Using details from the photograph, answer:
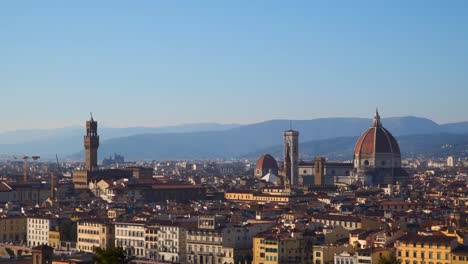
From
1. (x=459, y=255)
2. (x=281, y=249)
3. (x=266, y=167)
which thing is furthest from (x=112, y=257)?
(x=266, y=167)

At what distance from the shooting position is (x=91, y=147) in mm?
143125

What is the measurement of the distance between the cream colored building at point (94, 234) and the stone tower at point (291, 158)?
238ft

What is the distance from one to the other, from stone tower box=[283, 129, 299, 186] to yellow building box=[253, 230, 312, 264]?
84418 millimetres

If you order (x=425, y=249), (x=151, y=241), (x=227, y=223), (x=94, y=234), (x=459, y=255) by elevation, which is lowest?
(x=151, y=241)

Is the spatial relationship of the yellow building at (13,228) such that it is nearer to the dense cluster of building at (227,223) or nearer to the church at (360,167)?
the dense cluster of building at (227,223)

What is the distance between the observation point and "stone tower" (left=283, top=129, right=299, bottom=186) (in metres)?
155

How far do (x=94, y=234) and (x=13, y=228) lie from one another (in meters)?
11.2

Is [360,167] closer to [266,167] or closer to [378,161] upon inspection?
[378,161]

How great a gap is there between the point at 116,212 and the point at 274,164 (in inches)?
3440

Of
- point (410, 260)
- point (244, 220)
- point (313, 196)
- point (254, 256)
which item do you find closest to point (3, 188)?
point (313, 196)

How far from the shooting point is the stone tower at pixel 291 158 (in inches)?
6117

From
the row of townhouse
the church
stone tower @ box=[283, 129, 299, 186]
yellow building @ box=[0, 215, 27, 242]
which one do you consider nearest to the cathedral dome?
the church

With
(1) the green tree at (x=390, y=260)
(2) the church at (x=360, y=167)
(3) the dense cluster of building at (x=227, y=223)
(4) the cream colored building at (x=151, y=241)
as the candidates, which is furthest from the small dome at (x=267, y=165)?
(1) the green tree at (x=390, y=260)

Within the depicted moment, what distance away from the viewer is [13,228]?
89.5m
